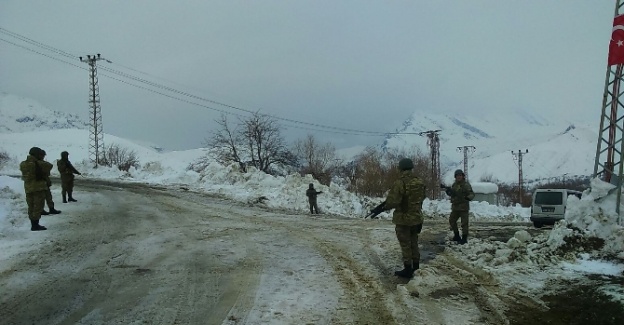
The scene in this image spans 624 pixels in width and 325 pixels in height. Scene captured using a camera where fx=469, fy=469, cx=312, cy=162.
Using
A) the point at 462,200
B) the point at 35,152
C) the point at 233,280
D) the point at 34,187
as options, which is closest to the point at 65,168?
the point at 35,152

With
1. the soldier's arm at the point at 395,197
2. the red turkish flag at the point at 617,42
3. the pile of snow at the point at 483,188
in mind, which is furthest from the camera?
the pile of snow at the point at 483,188

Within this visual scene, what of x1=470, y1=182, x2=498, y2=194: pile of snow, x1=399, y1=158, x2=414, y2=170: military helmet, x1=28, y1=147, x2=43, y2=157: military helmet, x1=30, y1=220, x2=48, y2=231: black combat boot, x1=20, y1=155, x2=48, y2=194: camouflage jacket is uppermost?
x1=28, y1=147, x2=43, y2=157: military helmet

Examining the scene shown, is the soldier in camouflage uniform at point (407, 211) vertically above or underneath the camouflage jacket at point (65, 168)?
underneath

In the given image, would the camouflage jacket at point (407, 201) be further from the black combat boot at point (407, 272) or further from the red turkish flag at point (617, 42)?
the red turkish flag at point (617, 42)

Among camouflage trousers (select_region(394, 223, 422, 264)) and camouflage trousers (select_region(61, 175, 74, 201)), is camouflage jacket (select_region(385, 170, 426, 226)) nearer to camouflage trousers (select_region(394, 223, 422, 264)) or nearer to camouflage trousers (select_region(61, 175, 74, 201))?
camouflage trousers (select_region(394, 223, 422, 264))

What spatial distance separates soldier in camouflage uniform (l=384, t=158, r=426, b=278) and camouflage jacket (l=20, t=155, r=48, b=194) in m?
7.88

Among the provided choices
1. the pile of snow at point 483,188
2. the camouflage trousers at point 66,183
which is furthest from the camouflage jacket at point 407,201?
the pile of snow at point 483,188

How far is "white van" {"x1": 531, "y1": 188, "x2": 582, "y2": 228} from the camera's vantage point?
19.1 meters

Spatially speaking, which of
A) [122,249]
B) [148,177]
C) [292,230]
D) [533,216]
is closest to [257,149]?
[148,177]

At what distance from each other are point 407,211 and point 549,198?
14973 mm

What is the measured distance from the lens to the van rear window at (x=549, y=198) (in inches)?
760

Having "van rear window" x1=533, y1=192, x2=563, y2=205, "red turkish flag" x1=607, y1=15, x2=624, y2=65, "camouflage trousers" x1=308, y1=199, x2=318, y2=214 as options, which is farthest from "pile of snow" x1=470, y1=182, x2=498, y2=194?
"red turkish flag" x1=607, y1=15, x2=624, y2=65

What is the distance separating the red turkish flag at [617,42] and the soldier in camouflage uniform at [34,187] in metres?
13.0

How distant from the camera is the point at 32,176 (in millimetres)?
10414
